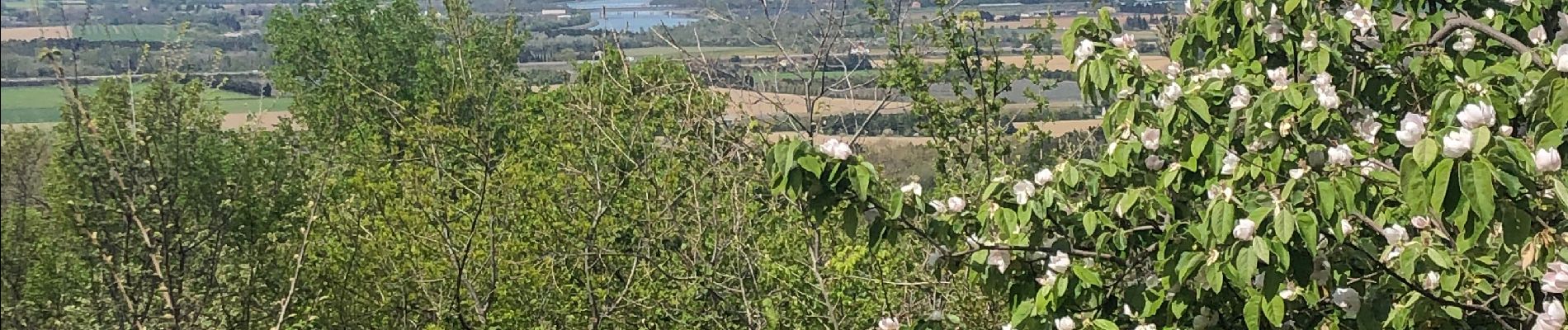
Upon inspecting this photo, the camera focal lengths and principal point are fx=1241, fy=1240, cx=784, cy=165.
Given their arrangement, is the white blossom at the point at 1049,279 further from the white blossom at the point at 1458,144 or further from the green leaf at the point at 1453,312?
the white blossom at the point at 1458,144

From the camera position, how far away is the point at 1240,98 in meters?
3.03

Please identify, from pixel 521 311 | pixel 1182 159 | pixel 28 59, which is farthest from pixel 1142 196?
pixel 521 311

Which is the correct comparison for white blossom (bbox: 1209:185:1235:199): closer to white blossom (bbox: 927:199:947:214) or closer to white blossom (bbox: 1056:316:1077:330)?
white blossom (bbox: 1056:316:1077:330)

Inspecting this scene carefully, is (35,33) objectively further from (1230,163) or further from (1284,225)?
(1230,163)

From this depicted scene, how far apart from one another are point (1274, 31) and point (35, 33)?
112 inches

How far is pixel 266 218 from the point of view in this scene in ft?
28.4

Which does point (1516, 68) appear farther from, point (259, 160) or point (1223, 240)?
point (259, 160)

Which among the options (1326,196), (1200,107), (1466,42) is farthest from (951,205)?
(1466,42)

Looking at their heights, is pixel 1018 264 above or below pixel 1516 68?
below

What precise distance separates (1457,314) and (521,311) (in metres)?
5.52

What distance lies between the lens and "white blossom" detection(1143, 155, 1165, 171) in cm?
340

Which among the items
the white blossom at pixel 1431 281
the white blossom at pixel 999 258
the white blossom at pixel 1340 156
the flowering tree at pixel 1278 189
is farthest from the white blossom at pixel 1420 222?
the white blossom at pixel 999 258

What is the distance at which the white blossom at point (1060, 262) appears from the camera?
121 inches

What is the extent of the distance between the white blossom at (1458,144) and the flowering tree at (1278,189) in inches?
2.4
